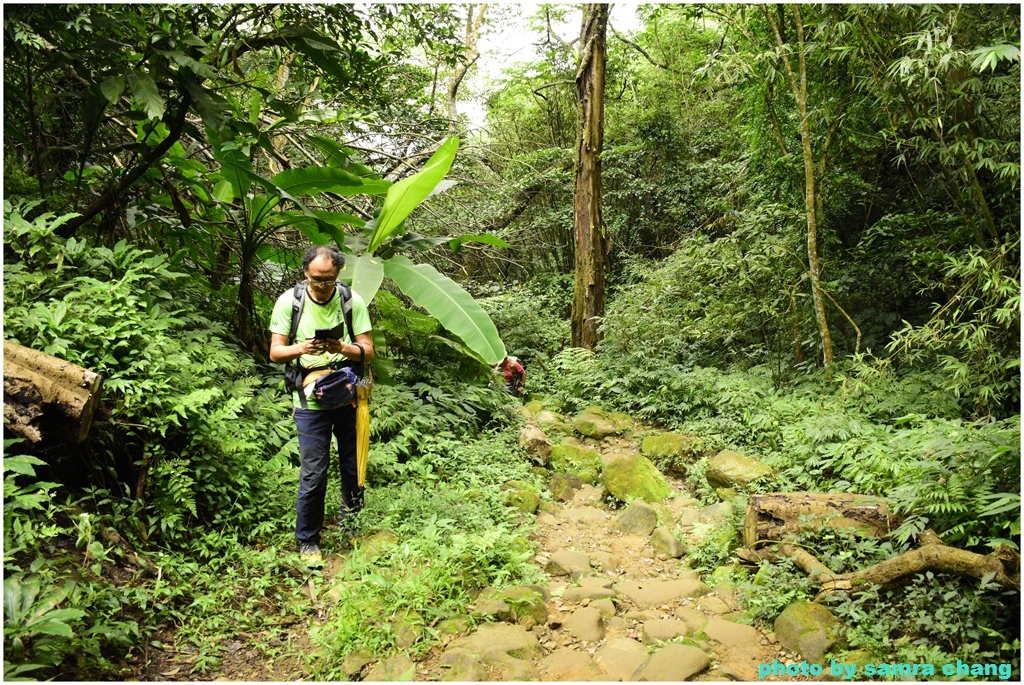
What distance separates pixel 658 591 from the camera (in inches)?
143

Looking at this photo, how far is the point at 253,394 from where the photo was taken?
4680 mm

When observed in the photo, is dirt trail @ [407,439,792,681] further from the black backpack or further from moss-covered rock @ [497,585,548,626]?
the black backpack

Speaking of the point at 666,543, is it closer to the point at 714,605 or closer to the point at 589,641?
the point at 714,605

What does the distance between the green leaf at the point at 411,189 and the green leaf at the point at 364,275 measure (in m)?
0.28

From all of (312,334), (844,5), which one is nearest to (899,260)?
(844,5)

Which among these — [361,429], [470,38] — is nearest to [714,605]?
[361,429]

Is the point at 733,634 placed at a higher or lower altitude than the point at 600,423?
lower

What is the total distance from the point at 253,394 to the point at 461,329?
1.71 metres

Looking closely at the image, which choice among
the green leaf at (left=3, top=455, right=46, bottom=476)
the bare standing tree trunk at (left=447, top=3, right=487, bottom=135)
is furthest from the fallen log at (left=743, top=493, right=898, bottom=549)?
the bare standing tree trunk at (left=447, top=3, right=487, bottom=135)

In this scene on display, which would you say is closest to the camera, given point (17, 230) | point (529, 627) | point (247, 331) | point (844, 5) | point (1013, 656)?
point (1013, 656)

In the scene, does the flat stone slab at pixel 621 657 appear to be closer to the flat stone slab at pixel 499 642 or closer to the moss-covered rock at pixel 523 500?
the flat stone slab at pixel 499 642

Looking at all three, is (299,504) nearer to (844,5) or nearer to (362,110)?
(362,110)

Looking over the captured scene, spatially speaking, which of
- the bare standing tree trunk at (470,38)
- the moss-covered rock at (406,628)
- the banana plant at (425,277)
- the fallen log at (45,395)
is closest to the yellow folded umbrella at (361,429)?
the banana plant at (425,277)

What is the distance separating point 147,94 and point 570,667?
396 cm
